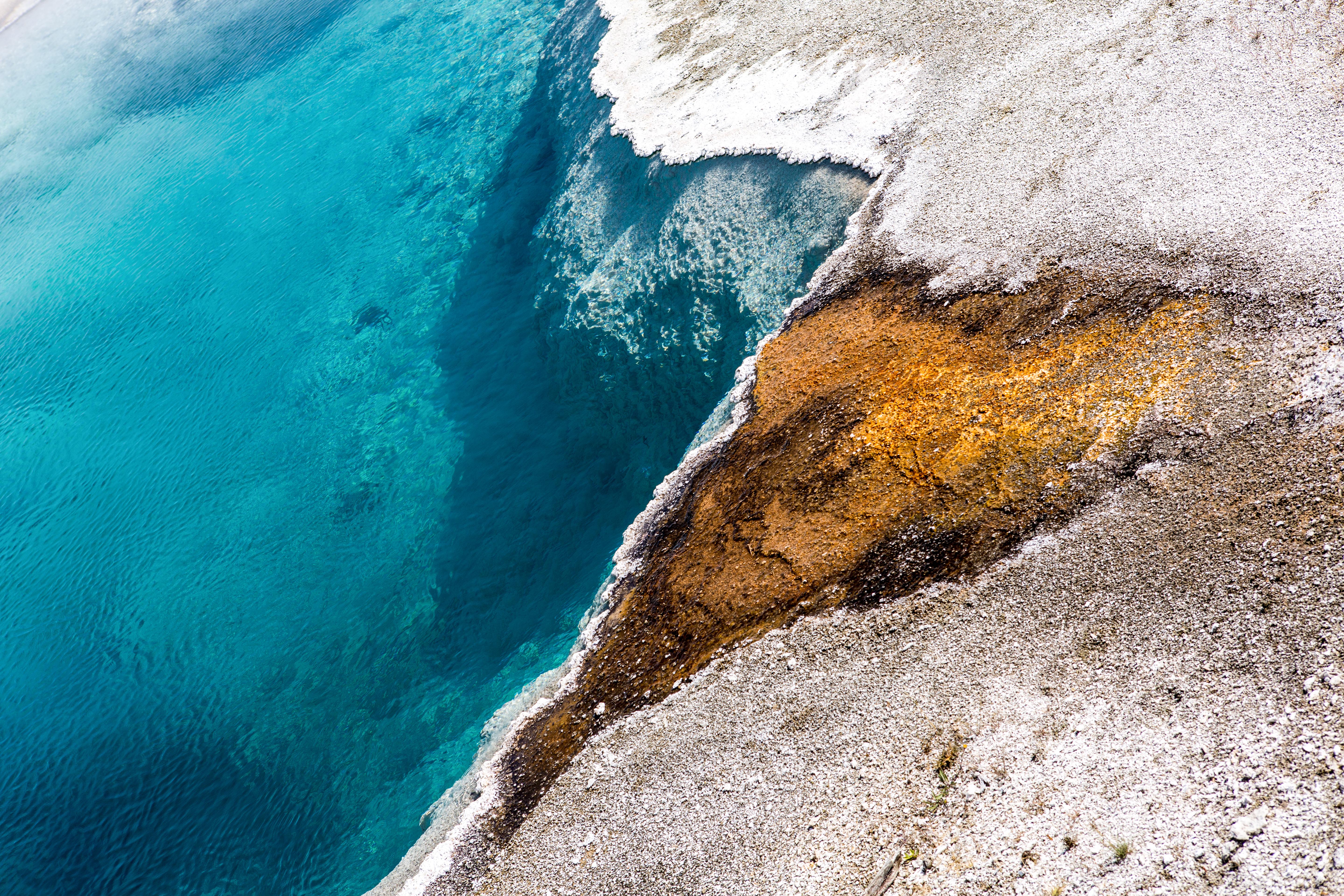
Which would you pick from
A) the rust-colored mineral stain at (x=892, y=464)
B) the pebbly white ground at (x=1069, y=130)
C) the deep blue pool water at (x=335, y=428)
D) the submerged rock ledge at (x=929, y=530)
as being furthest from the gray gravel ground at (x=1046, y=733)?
the deep blue pool water at (x=335, y=428)

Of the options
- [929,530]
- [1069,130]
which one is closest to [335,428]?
[929,530]

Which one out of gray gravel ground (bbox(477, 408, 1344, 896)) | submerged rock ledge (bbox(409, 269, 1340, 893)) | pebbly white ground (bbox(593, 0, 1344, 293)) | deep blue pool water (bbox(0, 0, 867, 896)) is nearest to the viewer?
gray gravel ground (bbox(477, 408, 1344, 896))

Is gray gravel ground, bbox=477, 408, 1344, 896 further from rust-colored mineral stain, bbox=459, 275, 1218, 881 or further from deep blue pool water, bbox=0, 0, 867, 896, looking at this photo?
deep blue pool water, bbox=0, 0, 867, 896

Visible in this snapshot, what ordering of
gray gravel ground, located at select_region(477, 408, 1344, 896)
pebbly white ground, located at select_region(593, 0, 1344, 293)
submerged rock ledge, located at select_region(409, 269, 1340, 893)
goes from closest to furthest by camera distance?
gray gravel ground, located at select_region(477, 408, 1344, 896), submerged rock ledge, located at select_region(409, 269, 1340, 893), pebbly white ground, located at select_region(593, 0, 1344, 293)

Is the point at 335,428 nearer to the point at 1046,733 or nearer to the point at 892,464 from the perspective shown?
the point at 892,464

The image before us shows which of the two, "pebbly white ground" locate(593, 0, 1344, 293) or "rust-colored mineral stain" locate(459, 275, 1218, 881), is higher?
"pebbly white ground" locate(593, 0, 1344, 293)

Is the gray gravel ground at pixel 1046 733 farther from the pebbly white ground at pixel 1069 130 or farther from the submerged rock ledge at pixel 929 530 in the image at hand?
the pebbly white ground at pixel 1069 130

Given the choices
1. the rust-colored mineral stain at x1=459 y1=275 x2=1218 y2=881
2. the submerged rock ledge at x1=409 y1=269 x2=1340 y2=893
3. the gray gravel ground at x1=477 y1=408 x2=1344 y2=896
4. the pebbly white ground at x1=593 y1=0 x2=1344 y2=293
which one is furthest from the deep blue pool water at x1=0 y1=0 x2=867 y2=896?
the gray gravel ground at x1=477 y1=408 x2=1344 y2=896

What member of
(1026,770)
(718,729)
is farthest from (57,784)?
(1026,770)
